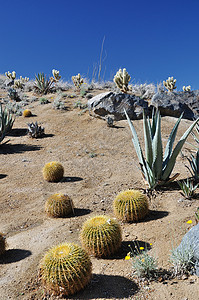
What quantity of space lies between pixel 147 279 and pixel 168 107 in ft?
37.3

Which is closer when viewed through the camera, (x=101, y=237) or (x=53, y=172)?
(x=101, y=237)

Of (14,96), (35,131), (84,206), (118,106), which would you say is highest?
(14,96)

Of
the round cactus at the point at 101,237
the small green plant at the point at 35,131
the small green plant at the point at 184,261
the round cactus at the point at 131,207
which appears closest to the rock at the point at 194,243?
the small green plant at the point at 184,261

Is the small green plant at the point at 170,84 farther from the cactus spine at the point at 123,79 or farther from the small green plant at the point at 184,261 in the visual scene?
the small green plant at the point at 184,261

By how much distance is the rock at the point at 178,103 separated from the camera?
520 inches

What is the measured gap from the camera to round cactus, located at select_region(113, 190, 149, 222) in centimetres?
436

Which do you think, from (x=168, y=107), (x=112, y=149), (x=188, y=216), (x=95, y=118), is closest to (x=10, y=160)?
(x=112, y=149)

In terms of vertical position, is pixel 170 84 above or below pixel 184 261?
above

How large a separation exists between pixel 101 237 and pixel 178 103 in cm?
1134

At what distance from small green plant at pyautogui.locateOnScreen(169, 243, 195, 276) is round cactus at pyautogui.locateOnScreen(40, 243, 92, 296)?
3.27ft

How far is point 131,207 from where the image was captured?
434 centimetres

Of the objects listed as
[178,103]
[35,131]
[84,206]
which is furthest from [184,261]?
[178,103]

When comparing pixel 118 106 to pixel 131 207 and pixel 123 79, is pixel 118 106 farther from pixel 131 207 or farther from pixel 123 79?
pixel 131 207

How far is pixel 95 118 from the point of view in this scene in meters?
13.4
